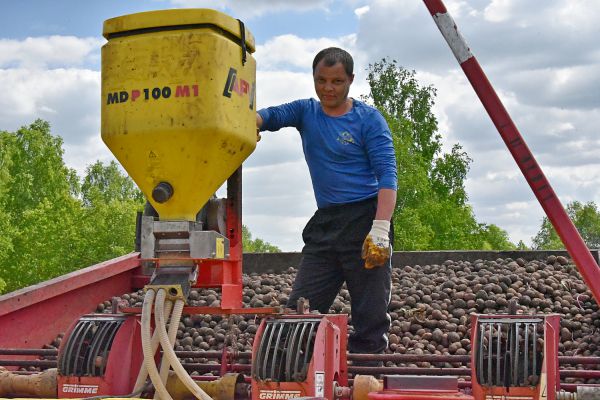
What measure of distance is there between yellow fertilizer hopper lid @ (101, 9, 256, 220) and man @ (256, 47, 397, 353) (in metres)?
0.76

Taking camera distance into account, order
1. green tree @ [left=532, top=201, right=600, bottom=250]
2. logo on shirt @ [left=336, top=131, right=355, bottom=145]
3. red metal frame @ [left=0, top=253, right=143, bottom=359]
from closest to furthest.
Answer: logo on shirt @ [left=336, top=131, right=355, bottom=145]
red metal frame @ [left=0, top=253, right=143, bottom=359]
green tree @ [left=532, top=201, right=600, bottom=250]

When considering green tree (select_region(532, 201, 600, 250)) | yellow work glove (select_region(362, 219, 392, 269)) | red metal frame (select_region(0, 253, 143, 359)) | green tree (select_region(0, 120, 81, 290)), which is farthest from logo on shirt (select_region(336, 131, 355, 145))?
green tree (select_region(532, 201, 600, 250))

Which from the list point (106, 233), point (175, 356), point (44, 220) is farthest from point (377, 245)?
point (44, 220)

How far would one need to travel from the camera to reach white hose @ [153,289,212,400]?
11.3ft

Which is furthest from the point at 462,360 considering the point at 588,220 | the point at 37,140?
the point at 588,220

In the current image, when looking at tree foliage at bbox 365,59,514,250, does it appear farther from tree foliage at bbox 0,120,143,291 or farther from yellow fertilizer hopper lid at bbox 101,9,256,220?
yellow fertilizer hopper lid at bbox 101,9,256,220

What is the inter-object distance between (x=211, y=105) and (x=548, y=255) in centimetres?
615

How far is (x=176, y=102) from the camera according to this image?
3.54m

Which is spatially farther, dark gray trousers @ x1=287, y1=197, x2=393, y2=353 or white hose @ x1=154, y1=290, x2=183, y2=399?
dark gray trousers @ x1=287, y1=197, x2=393, y2=353

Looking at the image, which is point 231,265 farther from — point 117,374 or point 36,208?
point 36,208

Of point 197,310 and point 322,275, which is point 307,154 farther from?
point 197,310

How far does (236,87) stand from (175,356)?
112cm

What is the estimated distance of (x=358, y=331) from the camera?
4520mm

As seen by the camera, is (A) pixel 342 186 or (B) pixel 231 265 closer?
(B) pixel 231 265
